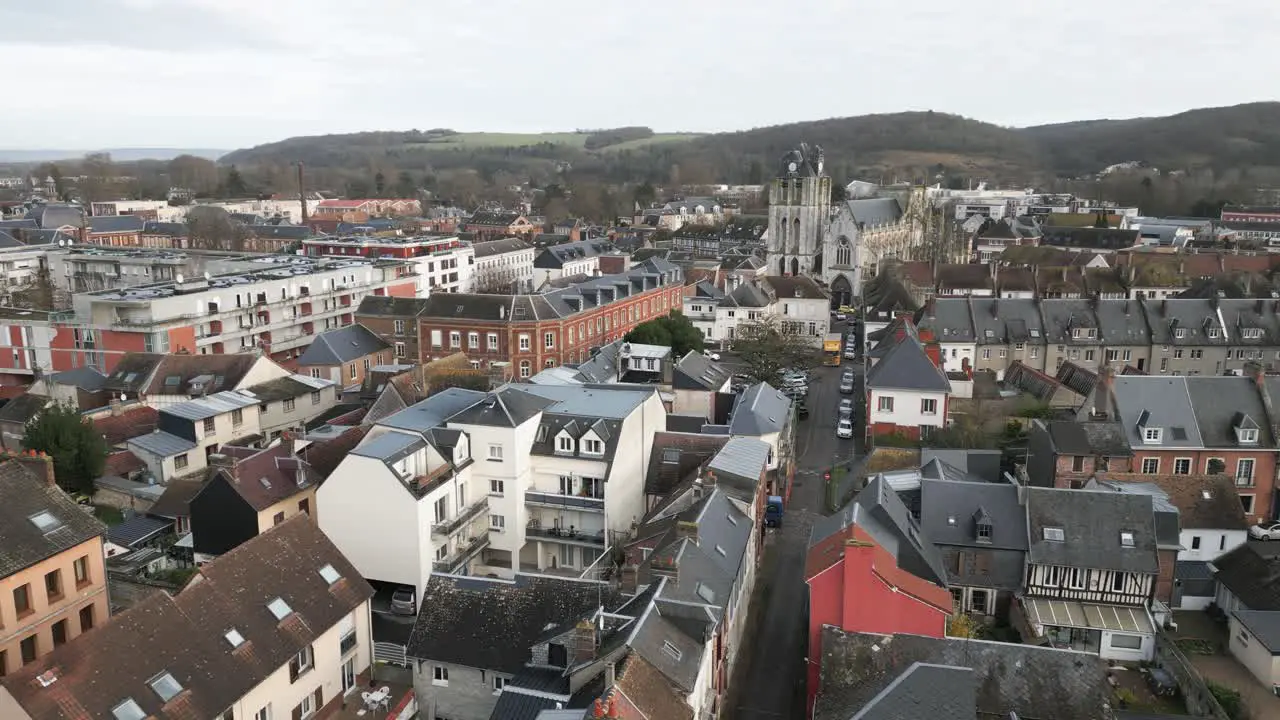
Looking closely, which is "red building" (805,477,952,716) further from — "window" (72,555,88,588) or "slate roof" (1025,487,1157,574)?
"window" (72,555,88,588)

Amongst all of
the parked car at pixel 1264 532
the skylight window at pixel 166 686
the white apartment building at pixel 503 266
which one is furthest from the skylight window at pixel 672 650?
the white apartment building at pixel 503 266

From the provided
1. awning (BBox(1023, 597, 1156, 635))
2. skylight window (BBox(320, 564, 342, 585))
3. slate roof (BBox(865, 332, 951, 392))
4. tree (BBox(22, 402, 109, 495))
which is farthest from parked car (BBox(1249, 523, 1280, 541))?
tree (BBox(22, 402, 109, 495))

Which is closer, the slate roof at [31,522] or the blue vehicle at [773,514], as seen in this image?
the slate roof at [31,522]

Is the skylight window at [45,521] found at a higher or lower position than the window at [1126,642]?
higher

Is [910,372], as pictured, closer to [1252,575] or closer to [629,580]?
[1252,575]

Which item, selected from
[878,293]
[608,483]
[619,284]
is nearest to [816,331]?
[878,293]

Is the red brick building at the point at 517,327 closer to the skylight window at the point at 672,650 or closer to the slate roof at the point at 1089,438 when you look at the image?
the slate roof at the point at 1089,438

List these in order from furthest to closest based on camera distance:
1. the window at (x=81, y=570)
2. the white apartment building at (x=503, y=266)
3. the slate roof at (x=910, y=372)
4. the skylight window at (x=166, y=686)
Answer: the white apartment building at (x=503, y=266)
the slate roof at (x=910, y=372)
the window at (x=81, y=570)
the skylight window at (x=166, y=686)

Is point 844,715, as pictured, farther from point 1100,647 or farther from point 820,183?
point 820,183
